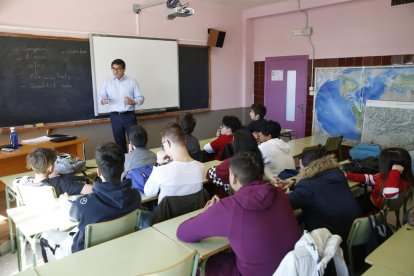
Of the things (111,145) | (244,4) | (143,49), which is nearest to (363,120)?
(244,4)

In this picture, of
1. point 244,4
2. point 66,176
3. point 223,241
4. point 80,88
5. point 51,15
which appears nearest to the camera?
point 223,241

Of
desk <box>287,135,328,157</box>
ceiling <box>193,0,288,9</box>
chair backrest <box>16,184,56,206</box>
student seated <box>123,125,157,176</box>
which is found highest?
ceiling <box>193,0,288,9</box>

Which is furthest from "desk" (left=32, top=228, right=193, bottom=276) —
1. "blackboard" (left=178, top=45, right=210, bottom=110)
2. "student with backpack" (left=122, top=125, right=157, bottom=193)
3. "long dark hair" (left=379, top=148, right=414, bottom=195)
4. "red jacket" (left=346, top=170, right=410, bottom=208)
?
"blackboard" (left=178, top=45, right=210, bottom=110)

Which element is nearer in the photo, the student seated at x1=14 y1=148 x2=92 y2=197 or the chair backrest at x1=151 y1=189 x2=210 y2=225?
A: the chair backrest at x1=151 y1=189 x2=210 y2=225

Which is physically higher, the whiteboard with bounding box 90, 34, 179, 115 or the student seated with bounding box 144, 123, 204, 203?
the whiteboard with bounding box 90, 34, 179, 115

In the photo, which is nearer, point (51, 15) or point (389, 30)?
point (51, 15)

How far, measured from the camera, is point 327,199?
212 cm

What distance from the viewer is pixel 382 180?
8.80 ft

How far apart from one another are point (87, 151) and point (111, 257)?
3.94m

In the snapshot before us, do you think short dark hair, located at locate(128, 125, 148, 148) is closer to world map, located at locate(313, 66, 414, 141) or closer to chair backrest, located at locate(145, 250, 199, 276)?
chair backrest, located at locate(145, 250, 199, 276)

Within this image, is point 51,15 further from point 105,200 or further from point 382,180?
point 382,180

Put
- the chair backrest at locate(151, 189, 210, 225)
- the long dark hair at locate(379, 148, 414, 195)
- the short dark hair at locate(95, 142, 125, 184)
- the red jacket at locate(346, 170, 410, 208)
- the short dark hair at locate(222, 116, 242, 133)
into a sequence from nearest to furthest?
the short dark hair at locate(95, 142, 125, 184) < the chair backrest at locate(151, 189, 210, 225) < the red jacket at locate(346, 170, 410, 208) < the long dark hair at locate(379, 148, 414, 195) < the short dark hair at locate(222, 116, 242, 133)

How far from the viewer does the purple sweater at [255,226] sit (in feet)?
5.06

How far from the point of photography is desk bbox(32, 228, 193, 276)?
1.49 meters
